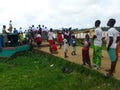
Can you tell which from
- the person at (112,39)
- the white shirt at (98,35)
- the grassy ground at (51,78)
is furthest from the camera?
the white shirt at (98,35)

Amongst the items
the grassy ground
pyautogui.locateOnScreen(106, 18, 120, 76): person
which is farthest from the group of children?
the grassy ground

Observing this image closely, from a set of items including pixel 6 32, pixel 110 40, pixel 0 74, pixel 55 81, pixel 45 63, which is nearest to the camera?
pixel 110 40

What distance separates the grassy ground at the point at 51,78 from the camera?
42.5 feet

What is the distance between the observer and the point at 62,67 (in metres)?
16.4

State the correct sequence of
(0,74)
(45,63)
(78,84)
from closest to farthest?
1. (78,84)
2. (0,74)
3. (45,63)

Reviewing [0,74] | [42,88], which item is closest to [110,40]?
[42,88]

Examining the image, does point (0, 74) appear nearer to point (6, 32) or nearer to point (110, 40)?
point (110, 40)

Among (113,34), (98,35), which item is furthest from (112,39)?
(98,35)

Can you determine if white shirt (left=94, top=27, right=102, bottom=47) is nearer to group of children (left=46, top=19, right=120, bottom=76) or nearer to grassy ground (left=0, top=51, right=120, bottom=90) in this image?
group of children (left=46, top=19, right=120, bottom=76)

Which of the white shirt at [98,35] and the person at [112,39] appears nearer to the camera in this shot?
the person at [112,39]

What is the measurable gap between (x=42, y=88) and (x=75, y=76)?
162cm

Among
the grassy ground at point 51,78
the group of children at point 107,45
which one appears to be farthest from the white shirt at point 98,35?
the grassy ground at point 51,78

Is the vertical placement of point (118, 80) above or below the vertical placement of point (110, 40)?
below

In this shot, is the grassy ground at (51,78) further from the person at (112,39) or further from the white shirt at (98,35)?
the white shirt at (98,35)
